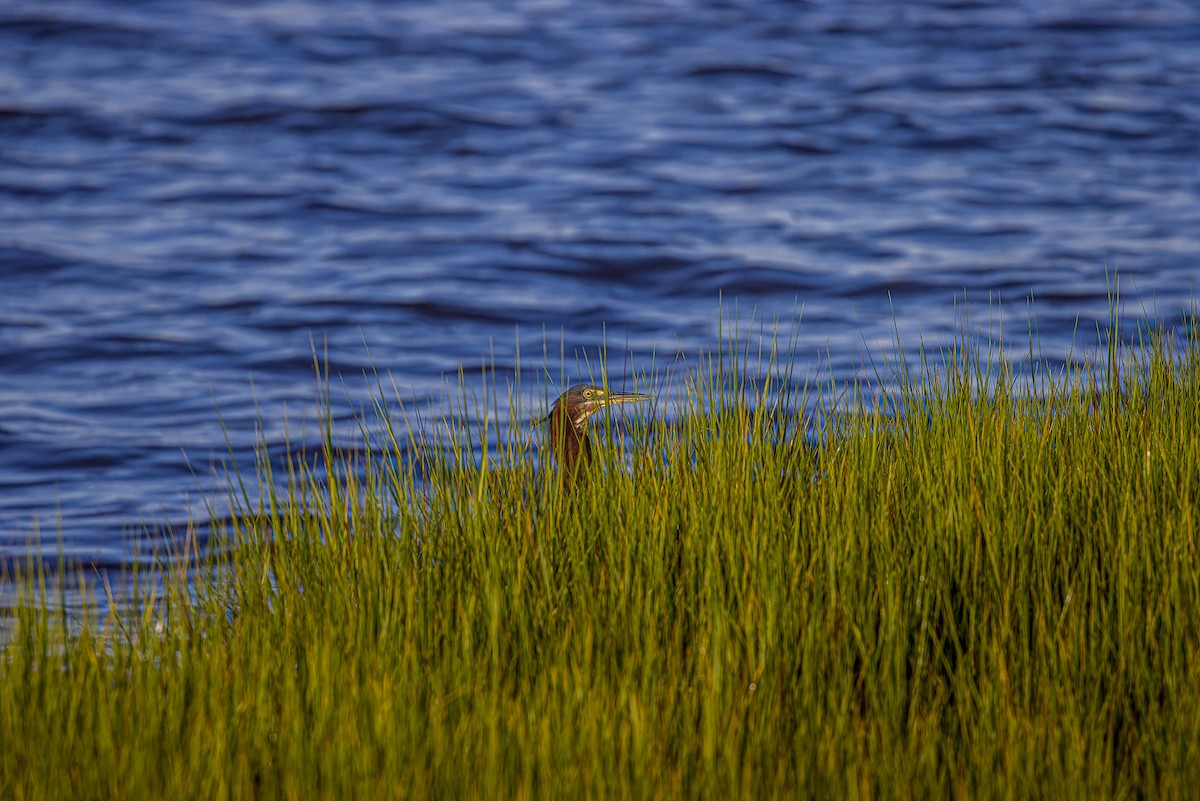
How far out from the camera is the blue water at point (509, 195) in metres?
9.24

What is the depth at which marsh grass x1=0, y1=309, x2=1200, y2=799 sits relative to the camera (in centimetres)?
330

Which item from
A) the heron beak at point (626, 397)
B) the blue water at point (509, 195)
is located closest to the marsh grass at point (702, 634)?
the heron beak at point (626, 397)

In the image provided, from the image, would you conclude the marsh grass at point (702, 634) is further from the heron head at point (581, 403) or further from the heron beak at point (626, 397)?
the heron head at point (581, 403)

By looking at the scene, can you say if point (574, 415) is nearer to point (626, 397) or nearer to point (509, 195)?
point (626, 397)

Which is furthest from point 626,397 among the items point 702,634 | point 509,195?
point 509,195

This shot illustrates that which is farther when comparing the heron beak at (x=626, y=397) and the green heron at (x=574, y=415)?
the green heron at (x=574, y=415)

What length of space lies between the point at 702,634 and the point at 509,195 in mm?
10142

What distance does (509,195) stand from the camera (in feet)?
44.3

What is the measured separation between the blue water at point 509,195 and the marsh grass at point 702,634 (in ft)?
8.09

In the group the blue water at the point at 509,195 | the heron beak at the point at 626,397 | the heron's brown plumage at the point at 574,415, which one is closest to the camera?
the heron beak at the point at 626,397

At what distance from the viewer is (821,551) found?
399cm

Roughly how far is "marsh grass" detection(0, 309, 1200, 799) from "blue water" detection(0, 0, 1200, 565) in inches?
97.1

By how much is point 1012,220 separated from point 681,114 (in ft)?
15.0

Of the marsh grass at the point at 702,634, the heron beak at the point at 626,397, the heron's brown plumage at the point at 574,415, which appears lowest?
the marsh grass at the point at 702,634
